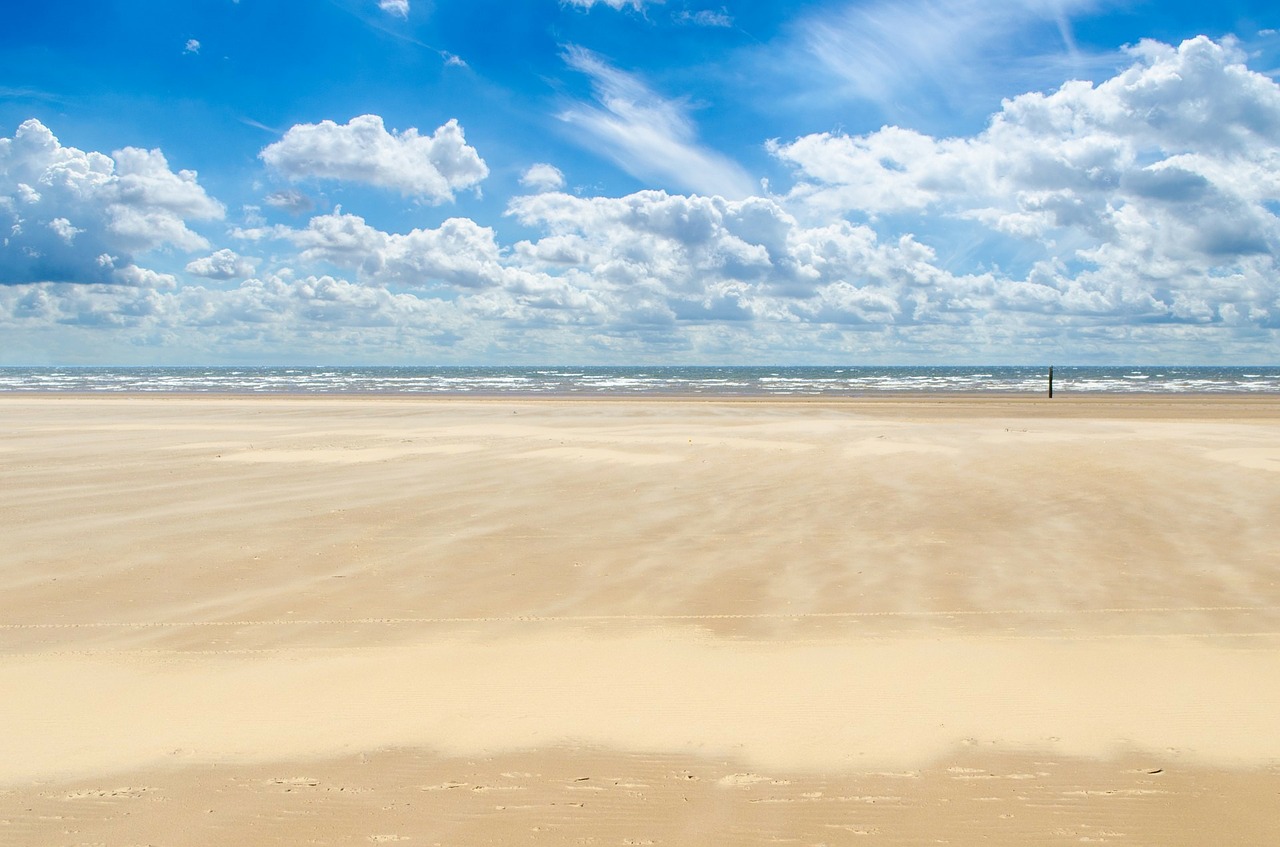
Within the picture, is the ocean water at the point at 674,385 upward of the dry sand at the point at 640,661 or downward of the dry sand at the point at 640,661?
upward

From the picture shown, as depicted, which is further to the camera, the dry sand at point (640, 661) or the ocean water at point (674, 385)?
the ocean water at point (674, 385)

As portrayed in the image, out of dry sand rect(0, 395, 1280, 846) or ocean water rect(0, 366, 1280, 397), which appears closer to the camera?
dry sand rect(0, 395, 1280, 846)

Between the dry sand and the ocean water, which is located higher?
the ocean water

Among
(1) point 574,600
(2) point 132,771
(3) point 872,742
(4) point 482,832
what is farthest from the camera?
(1) point 574,600

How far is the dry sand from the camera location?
164 inches

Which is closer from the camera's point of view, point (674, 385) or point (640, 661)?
point (640, 661)

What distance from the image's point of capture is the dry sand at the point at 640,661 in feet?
13.6

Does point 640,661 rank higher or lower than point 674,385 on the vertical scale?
lower

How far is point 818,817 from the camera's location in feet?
13.3

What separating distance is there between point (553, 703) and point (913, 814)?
2.35 meters

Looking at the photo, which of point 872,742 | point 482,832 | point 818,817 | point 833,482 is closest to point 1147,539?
point 833,482

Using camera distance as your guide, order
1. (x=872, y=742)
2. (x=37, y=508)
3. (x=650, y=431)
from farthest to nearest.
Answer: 1. (x=650, y=431)
2. (x=37, y=508)
3. (x=872, y=742)

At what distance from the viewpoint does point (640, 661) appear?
620 centimetres

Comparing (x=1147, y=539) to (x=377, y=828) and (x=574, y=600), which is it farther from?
(x=377, y=828)
